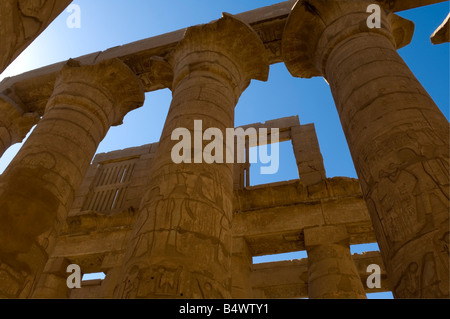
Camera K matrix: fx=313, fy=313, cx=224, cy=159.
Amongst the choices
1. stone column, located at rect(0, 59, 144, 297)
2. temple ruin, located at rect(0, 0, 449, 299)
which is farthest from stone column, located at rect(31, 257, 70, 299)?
stone column, located at rect(0, 59, 144, 297)

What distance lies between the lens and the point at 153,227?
3426 mm

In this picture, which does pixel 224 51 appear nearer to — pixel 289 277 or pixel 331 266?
pixel 331 266

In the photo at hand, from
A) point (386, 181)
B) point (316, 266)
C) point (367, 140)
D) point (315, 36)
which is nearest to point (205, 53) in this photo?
point (315, 36)

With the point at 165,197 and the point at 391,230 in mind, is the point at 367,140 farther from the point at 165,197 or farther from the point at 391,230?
the point at 165,197

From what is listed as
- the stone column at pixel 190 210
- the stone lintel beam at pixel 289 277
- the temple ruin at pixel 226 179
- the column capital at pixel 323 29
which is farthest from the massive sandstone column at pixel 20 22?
the stone lintel beam at pixel 289 277

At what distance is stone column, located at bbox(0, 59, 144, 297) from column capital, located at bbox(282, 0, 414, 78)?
156 inches

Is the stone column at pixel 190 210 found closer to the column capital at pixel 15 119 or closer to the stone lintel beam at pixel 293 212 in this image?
the stone lintel beam at pixel 293 212

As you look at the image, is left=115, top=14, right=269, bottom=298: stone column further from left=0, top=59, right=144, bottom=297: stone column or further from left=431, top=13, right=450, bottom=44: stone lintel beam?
left=431, top=13, right=450, bottom=44: stone lintel beam

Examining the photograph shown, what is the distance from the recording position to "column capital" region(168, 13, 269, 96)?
608 centimetres

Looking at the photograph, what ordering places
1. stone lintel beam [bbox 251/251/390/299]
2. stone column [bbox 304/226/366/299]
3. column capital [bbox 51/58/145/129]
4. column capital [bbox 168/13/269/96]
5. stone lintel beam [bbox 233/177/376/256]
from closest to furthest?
column capital [bbox 168/13/269/96]
stone column [bbox 304/226/366/299]
column capital [bbox 51/58/145/129]
stone lintel beam [bbox 233/177/376/256]
stone lintel beam [bbox 251/251/390/299]

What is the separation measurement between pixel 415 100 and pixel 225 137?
255 centimetres
